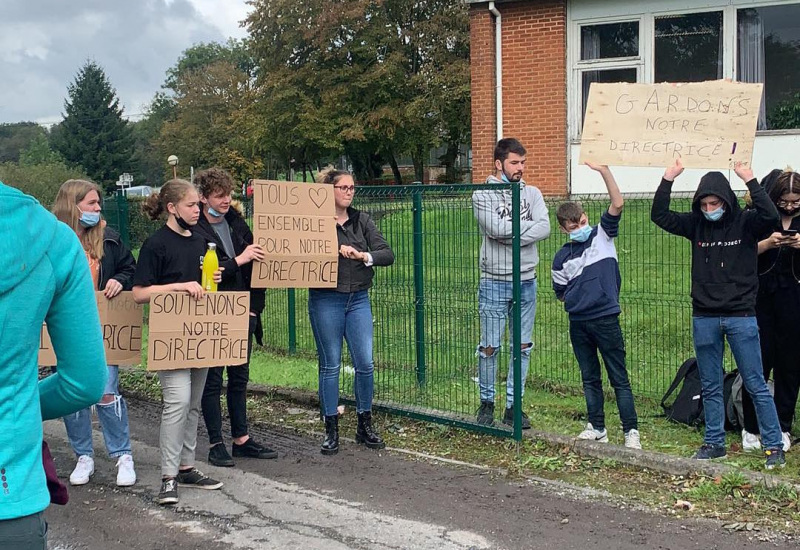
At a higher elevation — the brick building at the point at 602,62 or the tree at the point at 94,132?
the tree at the point at 94,132

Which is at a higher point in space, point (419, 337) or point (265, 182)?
point (265, 182)

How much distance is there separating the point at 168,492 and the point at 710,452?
3.61 m

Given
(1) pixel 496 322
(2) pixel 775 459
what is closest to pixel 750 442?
(2) pixel 775 459

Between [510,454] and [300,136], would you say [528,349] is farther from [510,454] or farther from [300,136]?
[300,136]

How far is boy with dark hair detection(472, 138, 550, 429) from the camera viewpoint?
19.6ft

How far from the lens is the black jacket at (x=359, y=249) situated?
5996 mm

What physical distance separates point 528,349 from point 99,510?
3296 millimetres

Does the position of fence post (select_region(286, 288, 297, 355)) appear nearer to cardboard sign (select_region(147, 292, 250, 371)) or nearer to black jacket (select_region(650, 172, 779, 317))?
cardboard sign (select_region(147, 292, 250, 371))

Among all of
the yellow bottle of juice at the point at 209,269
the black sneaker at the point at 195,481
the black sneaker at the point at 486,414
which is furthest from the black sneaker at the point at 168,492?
the black sneaker at the point at 486,414

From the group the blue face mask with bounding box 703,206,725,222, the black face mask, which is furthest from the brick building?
the black face mask

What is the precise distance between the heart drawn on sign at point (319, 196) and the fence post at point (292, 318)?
137 inches

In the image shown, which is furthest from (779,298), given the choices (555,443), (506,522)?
(506,522)

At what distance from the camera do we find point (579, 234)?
5.75 meters

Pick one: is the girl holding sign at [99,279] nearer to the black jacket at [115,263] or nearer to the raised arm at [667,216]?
the black jacket at [115,263]
